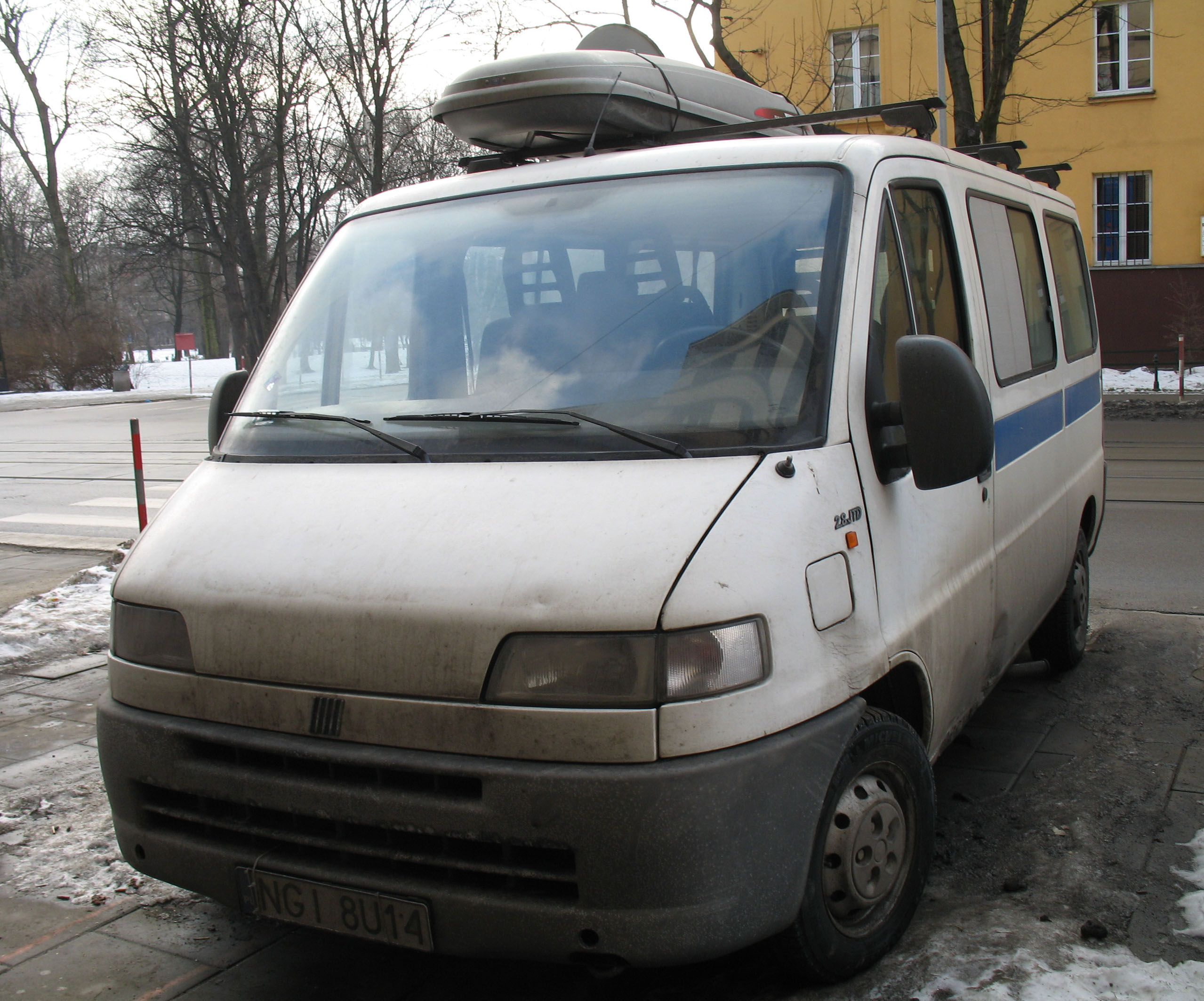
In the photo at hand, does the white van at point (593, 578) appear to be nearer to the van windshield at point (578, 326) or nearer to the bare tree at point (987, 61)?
the van windshield at point (578, 326)

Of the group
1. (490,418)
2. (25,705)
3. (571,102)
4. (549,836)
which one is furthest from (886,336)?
(25,705)

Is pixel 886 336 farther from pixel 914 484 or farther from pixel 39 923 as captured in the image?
pixel 39 923

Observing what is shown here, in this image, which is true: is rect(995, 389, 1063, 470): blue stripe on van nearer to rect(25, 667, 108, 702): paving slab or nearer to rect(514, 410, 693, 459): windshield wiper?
rect(514, 410, 693, 459): windshield wiper

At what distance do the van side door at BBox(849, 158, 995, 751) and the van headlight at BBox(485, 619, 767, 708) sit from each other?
0.64m

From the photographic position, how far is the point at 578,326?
10.3 ft

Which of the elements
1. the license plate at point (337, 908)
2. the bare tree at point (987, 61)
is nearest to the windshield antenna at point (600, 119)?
the license plate at point (337, 908)

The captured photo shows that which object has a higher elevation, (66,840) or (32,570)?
(32,570)

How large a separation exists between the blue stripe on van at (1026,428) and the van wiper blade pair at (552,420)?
1.43 metres

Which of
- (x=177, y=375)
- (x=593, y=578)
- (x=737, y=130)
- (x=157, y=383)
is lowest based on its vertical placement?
(x=593, y=578)

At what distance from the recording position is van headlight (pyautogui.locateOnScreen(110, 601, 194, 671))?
2.79m

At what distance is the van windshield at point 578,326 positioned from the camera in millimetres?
2883

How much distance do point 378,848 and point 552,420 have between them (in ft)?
3.43

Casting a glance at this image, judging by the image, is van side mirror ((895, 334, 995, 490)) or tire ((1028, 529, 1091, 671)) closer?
van side mirror ((895, 334, 995, 490))

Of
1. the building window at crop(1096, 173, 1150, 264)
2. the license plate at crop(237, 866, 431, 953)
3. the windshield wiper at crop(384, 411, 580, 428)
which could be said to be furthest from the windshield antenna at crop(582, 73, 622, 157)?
the building window at crop(1096, 173, 1150, 264)
